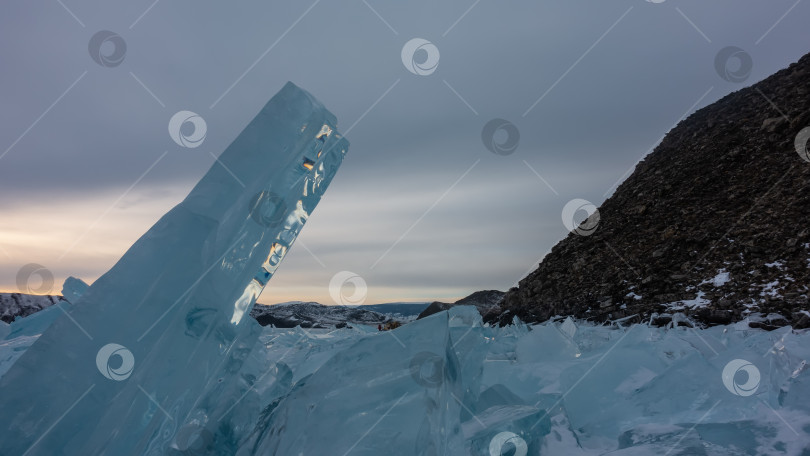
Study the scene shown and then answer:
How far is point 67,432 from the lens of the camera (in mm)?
1797

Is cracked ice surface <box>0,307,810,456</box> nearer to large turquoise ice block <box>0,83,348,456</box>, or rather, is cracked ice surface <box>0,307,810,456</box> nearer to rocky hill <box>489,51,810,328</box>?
large turquoise ice block <box>0,83,348,456</box>

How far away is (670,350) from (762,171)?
19.8 metres

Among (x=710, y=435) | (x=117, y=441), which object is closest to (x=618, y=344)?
(x=710, y=435)

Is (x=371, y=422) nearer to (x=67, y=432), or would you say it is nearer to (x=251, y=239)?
(x=251, y=239)

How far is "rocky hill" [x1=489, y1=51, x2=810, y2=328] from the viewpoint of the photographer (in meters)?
14.0
